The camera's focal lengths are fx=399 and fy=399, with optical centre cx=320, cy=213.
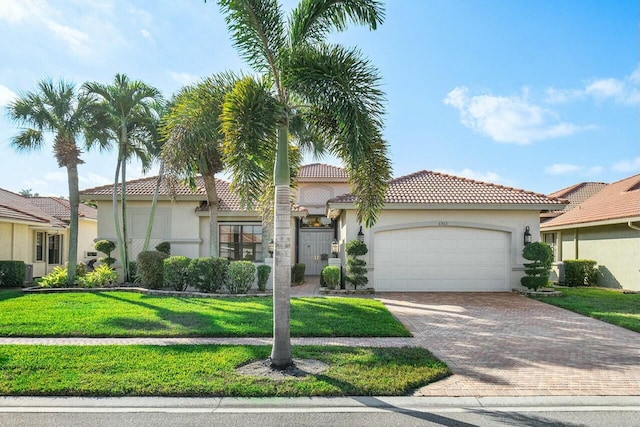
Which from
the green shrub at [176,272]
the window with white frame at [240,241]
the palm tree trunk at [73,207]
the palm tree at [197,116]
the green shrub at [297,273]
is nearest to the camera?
the palm tree at [197,116]

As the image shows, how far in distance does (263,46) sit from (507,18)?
777 cm

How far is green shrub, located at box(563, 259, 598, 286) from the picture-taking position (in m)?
16.8

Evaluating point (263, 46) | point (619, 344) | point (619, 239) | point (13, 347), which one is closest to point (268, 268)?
point (13, 347)

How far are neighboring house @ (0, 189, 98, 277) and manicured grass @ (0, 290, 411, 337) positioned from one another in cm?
585

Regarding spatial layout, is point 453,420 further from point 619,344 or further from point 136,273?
point 136,273

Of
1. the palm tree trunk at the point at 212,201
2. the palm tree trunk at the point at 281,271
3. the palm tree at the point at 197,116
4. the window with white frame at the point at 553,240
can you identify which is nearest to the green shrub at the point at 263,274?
the palm tree trunk at the point at 212,201

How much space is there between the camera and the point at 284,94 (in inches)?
254

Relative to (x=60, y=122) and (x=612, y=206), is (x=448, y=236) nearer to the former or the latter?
(x=612, y=206)

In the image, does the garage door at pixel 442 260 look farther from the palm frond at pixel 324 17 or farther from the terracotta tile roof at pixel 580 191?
the terracotta tile roof at pixel 580 191

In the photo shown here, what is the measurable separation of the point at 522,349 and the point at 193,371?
18.5 feet

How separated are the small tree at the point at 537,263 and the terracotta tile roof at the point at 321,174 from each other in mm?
10683

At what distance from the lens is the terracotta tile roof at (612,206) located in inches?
614

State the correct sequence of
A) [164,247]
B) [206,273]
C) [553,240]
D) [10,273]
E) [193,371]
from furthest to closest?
1. [553,240]
2. [164,247]
3. [10,273]
4. [206,273]
5. [193,371]

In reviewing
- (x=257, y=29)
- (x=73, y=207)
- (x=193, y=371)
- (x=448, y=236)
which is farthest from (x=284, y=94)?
(x=73, y=207)
